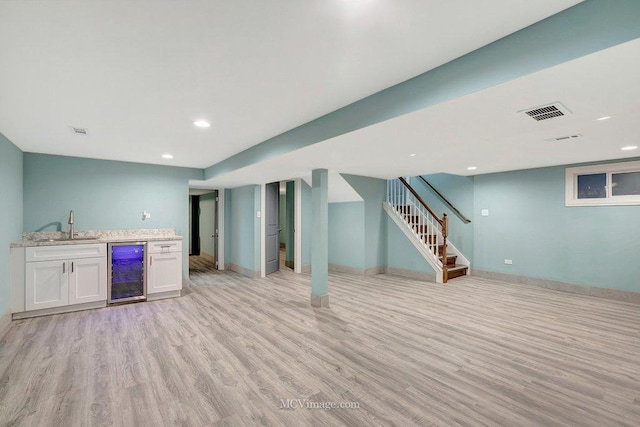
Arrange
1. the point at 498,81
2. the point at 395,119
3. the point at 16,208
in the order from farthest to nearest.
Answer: the point at 16,208, the point at 395,119, the point at 498,81

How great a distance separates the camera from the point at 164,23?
1594 millimetres

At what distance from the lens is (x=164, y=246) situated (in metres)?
5.07

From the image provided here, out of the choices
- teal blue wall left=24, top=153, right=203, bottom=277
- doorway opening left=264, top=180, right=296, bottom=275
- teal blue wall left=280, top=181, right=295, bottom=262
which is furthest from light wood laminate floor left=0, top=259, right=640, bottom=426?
teal blue wall left=280, top=181, right=295, bottom=262

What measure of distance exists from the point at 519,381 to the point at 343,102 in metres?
2.85

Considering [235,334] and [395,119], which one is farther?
[235,334]

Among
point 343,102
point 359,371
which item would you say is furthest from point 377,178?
point 359,371

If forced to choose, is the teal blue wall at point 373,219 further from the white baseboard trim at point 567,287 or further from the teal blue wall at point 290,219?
the white baseboard trim at point 567,287

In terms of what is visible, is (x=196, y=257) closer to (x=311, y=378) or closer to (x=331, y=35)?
(x=311, y=378)

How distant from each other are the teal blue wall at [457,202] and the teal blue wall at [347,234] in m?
2.25

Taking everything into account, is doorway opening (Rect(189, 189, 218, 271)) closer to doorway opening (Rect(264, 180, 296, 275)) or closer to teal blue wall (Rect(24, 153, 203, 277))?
doorway opening (Rect(264, 180, 296, 275))

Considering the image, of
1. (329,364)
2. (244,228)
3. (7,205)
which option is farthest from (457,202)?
(7,205)

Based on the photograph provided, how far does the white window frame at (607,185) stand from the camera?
4844 millimetres

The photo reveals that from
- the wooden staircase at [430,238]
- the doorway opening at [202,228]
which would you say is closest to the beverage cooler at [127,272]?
the doorway opening at [202,228]

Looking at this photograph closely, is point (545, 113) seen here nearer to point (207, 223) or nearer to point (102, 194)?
point (102, 194)
